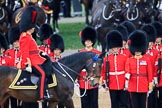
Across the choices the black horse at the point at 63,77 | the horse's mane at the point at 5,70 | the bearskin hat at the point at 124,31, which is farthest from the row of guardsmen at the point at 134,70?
the horse's mane at the point at 5,70

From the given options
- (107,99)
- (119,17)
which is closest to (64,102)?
(107,99)

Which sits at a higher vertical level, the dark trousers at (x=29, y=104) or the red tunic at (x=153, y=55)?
the red tunic at (x=153, y=55)

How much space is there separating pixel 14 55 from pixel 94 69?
1678 millimetres

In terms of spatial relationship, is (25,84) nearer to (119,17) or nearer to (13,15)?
(119,17)

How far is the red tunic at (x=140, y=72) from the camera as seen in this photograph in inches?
470

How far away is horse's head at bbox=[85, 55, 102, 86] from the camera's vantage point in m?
11.8

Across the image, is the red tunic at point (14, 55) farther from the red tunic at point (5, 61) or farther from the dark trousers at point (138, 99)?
the dark trousers at point (138, 99)

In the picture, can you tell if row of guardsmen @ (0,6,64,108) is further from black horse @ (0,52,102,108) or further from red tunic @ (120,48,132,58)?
red tunic @ (120,48,132,58)

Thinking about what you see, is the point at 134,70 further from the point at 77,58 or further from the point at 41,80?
the point at 41,80

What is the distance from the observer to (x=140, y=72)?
1196 cm

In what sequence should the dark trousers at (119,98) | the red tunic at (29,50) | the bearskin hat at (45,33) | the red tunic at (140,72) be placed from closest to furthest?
the red tunic at (29,50)
the red tunic at (140,72)
the dark trousers at (119,98)
the bearskin hat at (45,33)

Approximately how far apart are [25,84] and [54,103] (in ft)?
1.83

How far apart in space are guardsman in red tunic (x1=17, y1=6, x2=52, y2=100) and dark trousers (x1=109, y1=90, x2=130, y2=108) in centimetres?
113

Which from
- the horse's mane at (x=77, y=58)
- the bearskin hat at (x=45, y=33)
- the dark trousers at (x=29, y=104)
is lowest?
the dark trousers at (x=29, y=104)
